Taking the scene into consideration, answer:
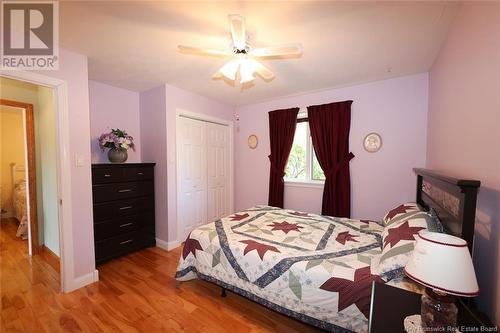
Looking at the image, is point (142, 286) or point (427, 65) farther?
point (427, 65)

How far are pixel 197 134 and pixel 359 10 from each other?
273 cm

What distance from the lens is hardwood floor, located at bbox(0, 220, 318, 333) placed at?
1.70 meters

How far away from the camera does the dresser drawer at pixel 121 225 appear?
2621 millimetres

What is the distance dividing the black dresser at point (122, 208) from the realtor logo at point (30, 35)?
3.70ft

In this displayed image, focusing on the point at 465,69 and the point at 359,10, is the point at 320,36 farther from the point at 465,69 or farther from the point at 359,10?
the point at 465,69

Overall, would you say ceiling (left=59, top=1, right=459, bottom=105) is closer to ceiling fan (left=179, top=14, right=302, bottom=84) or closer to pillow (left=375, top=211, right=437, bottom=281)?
ceiling fan (left=179, top=14, right=302, bottom=84)

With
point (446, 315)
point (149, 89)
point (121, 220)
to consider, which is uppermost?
point (149, 89)

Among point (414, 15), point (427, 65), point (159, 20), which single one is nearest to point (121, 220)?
point (159, 20)

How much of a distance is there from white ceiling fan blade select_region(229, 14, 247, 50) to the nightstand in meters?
1.77

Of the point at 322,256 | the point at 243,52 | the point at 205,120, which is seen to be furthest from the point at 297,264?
the point at 205,120

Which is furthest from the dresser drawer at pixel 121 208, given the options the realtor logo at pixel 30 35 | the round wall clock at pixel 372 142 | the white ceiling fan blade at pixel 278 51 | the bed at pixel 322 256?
the round wall clock at pixel 372 142

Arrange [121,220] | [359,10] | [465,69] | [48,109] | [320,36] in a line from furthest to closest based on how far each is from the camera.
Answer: [121,220] → [48,109] → [320,36] → [359,10] → [465,69]

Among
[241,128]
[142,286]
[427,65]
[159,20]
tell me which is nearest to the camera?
[159,20]

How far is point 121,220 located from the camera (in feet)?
9.27
